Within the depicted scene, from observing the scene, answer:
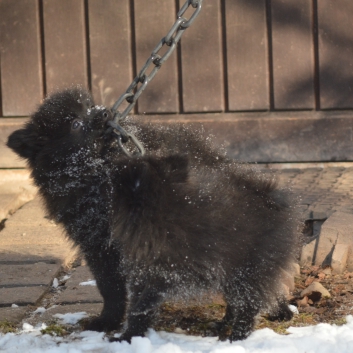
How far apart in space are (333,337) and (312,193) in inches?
84.5

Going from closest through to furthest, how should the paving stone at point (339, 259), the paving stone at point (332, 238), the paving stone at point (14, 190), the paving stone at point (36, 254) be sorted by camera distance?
1. the paving stone at point (339, 259)
2. the paving stone at point (332, 238)
3. the paving stone at point (36, 254)
4. the paving stone at point (14, 190)

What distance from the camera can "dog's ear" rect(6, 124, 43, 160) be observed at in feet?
9.72

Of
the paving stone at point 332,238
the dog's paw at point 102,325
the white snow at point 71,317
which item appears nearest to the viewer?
the dog's paw at point 102,325

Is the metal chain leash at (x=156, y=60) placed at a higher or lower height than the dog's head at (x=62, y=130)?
higher

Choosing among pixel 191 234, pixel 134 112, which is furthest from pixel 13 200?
pixel 191 234

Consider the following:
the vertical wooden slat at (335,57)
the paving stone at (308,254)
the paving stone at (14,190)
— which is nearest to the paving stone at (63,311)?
the paving stone at (308,254)

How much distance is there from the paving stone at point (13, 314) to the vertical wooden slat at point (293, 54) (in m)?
3.13

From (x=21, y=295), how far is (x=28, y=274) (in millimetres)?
338

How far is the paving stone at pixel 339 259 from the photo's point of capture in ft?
11.0

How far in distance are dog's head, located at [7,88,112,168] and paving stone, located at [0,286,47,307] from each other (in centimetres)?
65

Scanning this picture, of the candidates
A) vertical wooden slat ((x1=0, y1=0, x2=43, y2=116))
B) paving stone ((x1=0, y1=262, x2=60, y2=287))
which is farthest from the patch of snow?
vertical wooden slat ((x1=0, y1=0, x2=43, y2=116))

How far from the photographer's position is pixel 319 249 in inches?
137

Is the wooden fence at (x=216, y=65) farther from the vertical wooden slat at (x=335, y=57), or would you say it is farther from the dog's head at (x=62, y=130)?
the dog's head at (x=62, y=130)

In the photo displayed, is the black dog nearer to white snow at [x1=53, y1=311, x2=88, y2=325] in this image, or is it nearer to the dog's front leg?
the dog's front leg
